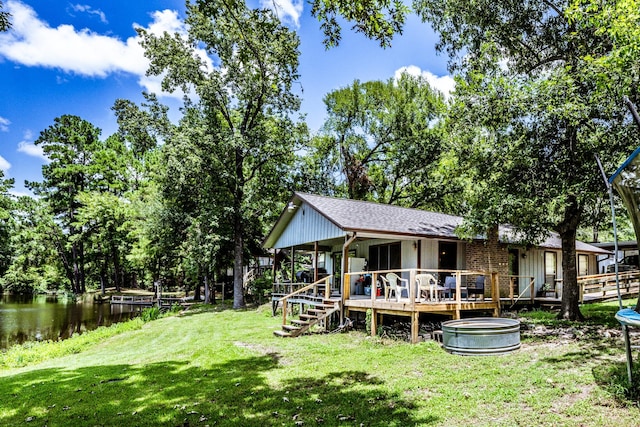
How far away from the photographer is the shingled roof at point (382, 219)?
1316 centimetres

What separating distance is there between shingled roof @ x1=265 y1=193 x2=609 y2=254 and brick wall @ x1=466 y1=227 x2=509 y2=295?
1.51ft

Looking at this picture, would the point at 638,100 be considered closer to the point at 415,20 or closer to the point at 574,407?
the point at 415,20

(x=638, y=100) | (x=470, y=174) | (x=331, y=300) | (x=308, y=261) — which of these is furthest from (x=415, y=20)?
(x=308, y=261)

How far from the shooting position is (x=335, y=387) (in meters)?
6.78

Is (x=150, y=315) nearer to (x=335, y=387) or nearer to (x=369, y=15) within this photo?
(x=335, y=387)

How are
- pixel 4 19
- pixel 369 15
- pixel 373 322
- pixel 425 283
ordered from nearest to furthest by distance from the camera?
pixel 4 19, pixel 369 15, pixel 373 322, pixel 425 283

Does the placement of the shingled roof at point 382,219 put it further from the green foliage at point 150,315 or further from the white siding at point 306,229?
the green foliage at point 150,315

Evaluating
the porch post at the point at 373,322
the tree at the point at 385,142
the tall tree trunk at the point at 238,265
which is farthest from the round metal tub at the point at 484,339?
the tree at the point at 385,142

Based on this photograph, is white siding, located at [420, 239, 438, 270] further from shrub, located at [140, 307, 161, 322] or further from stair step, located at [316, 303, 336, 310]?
shrub, located at [140, 307, 161, 322]

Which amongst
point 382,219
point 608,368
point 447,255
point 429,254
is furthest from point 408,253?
point 608,368

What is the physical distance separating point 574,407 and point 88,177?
46.7 meters

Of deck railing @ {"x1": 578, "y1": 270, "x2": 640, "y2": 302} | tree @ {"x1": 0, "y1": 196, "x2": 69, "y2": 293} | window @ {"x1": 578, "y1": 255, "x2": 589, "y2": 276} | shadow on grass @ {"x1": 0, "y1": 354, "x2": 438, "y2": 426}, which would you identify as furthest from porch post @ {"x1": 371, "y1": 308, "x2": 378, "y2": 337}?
tree @ {"x1": 0, "y1": 196, "x2": 69, "y2": 293}

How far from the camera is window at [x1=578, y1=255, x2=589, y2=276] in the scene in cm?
2101

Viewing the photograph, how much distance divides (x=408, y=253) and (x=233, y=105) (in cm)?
1398
